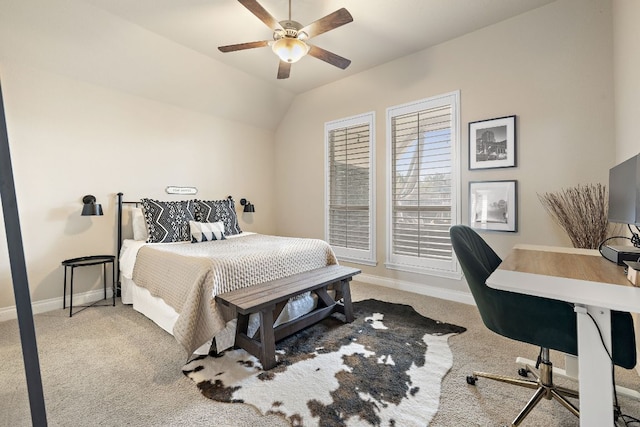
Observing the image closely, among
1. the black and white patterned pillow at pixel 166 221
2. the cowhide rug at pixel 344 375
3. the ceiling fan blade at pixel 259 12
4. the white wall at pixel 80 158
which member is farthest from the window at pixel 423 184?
the white wall at pixel 80 158

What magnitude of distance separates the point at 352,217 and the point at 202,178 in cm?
225

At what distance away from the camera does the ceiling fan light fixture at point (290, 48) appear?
2.28 meters

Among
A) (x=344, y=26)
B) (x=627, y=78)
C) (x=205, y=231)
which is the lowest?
(x=205, y=231)

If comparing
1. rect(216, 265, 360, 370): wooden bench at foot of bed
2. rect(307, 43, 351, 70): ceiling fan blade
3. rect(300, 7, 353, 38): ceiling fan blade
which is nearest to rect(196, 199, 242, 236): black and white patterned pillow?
rect(216, 265, 360, 370): wooden bench at foot of bed

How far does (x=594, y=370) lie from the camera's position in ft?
3.55

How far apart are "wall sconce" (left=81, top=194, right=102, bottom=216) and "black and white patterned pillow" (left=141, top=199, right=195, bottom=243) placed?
40 cm

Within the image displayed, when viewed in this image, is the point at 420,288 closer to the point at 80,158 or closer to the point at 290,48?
the point at 290,48

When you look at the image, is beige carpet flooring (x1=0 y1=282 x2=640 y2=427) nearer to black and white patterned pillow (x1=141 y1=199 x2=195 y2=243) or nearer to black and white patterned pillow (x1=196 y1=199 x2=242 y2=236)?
black and white patterned pillow (x1=141 y1=199 x2=195 y2=243)

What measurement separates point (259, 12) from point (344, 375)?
2547 mm

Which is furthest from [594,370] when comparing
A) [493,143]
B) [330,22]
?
[330,22]

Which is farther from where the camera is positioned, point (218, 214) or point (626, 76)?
point (218, 214)

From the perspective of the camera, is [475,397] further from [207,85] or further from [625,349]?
[207,85]

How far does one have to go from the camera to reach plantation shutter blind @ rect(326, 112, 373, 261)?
392 centimetres

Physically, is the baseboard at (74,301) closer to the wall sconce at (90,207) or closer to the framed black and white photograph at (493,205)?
the wall sconce at (90,207)
